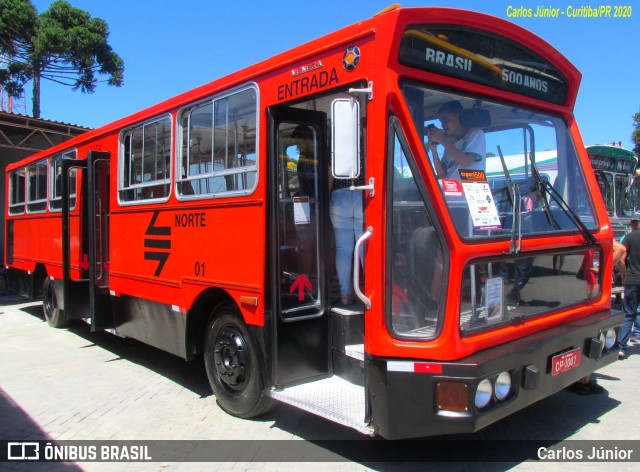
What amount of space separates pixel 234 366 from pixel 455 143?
2.55 meters

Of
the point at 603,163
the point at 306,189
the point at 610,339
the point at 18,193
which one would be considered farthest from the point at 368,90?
the point at 603,163

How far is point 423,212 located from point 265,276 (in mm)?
1415

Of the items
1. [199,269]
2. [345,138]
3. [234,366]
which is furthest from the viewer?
[199,269]

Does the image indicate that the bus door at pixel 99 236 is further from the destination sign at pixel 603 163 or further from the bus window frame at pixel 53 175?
the destination sign at pixel 603 163

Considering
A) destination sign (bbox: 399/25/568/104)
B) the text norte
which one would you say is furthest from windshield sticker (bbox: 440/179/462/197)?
the text norte

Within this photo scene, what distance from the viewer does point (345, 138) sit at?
125 inches

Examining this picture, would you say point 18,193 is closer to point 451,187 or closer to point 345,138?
point 345,138

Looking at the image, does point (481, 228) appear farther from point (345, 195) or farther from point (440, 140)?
point (345, 195)

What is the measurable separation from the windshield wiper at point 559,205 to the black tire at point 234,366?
2.47 m

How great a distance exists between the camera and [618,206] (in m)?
11.2

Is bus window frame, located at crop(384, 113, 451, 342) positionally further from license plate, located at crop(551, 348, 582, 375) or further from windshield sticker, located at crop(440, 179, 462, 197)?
license plate, located at crop(551, 348, 582, 375)

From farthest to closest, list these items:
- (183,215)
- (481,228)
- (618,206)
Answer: (618,206) → (183,215) → (481,228)

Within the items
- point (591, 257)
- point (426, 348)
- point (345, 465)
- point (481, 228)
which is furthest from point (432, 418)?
point (591, 257)

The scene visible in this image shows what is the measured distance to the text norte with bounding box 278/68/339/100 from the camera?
11.5 ft
